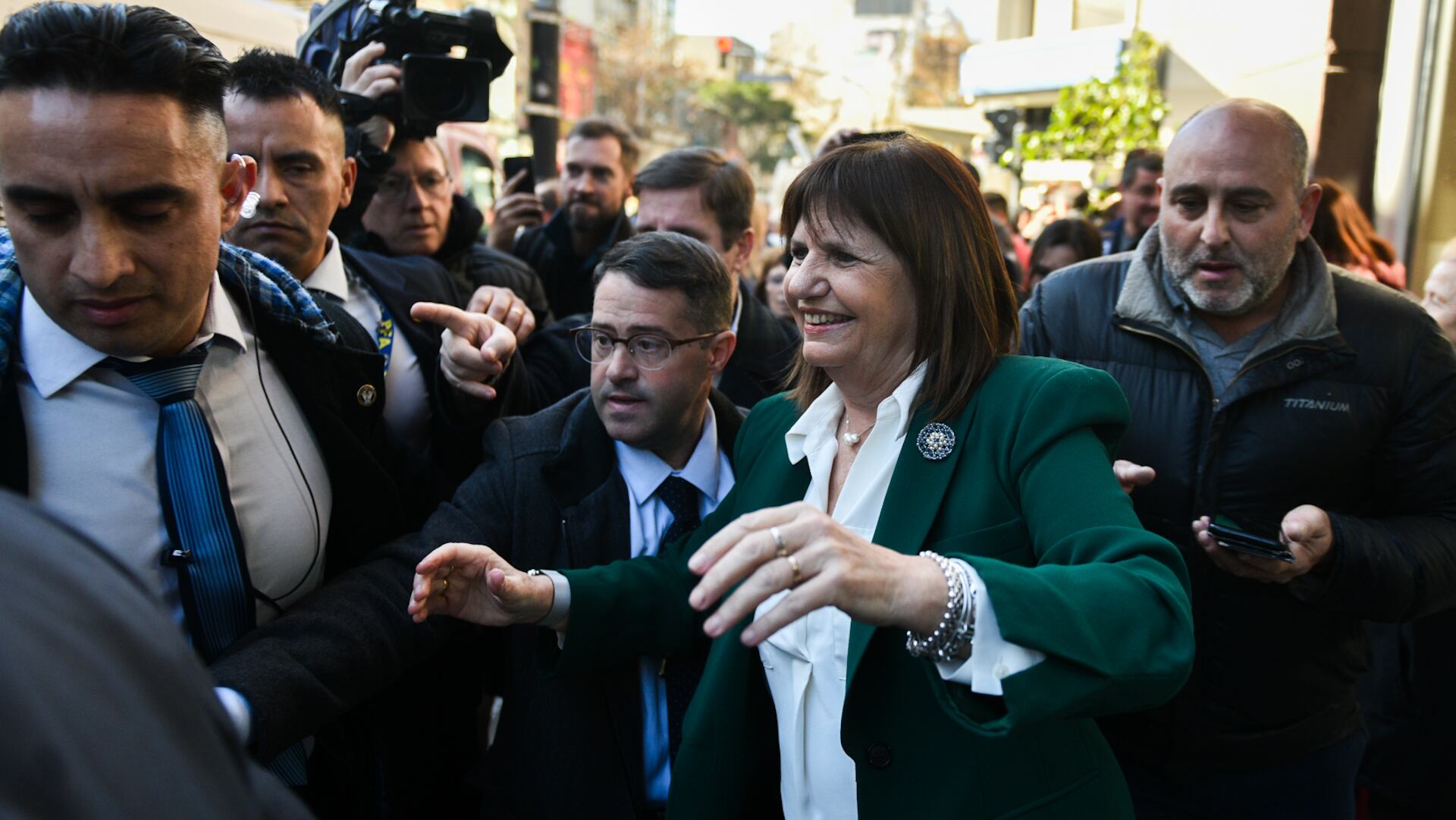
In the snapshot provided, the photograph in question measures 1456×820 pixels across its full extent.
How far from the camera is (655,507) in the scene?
2615mm

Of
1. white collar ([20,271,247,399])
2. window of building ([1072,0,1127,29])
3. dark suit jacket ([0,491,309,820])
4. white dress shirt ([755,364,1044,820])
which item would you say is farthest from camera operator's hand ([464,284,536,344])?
window of building ([1072,0,1127,29])

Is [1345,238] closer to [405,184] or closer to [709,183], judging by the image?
[709,183]

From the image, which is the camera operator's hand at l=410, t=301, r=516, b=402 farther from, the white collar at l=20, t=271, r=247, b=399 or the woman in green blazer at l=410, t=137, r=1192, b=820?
the white collar at l=20, t=271, r=247, b=399

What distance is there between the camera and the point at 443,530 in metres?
2.38

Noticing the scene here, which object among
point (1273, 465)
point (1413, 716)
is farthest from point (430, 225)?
point (1413, 716)

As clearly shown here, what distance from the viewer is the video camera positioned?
341 centimetres

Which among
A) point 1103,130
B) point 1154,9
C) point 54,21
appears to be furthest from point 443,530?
point 1154,9

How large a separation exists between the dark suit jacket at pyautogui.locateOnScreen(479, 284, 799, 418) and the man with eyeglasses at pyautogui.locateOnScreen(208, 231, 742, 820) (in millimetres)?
530

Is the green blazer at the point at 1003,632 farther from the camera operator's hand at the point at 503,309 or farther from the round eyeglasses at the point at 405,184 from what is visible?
the round eyeglasses at the point at 405,184

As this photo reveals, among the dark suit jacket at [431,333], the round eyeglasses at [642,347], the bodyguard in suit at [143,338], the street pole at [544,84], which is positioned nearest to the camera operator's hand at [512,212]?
the dark suit jacket at [431,333]

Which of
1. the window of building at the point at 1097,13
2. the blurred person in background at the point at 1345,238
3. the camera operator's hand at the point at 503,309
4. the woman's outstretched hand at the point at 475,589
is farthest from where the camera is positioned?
the window of building at the point at 1097,13

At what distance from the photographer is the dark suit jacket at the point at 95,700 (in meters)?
0.69

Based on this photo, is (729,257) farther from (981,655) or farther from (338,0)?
(981,655)

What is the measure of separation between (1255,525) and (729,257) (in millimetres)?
2298
